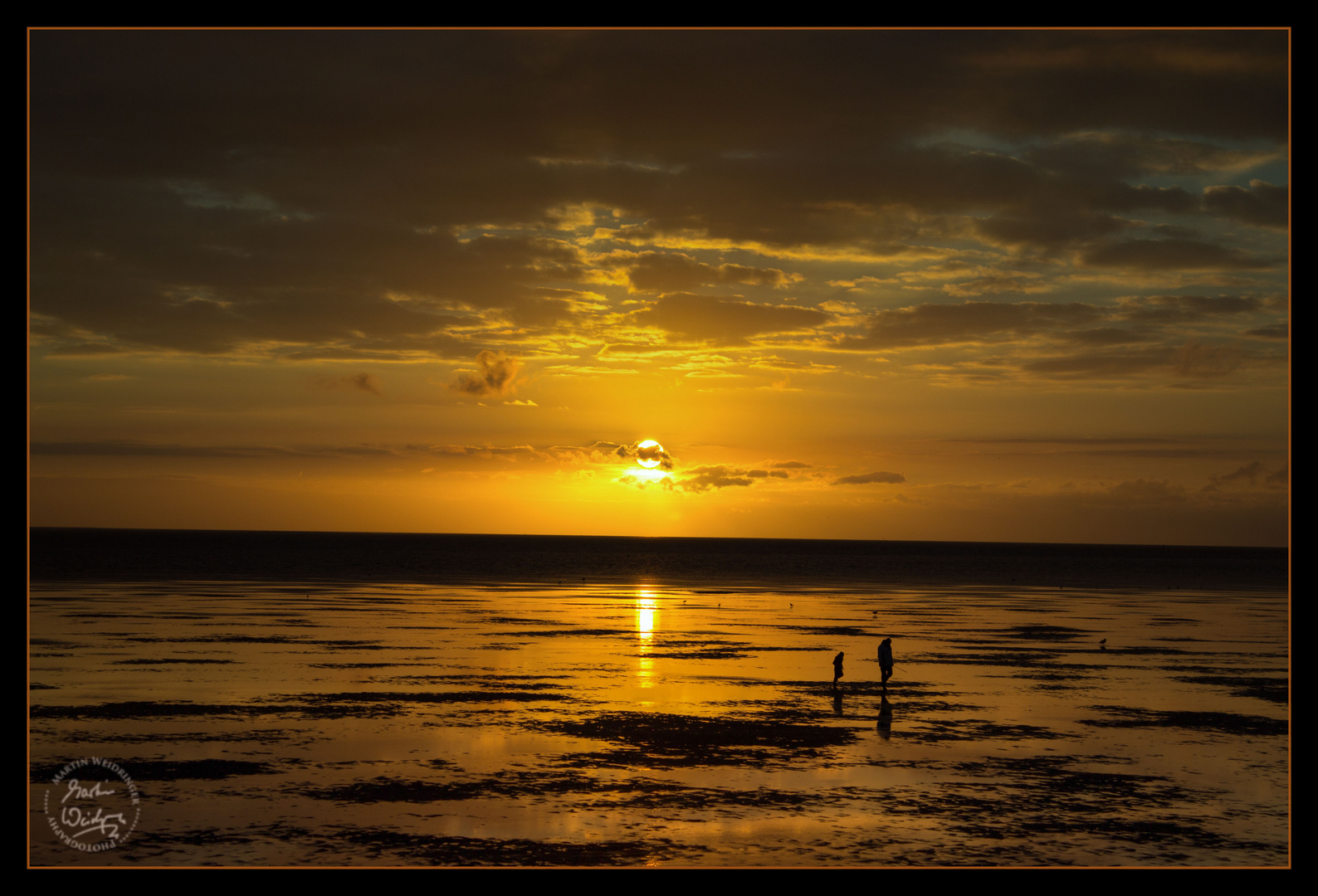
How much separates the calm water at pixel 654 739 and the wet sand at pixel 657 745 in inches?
3.8

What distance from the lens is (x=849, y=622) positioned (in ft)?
182

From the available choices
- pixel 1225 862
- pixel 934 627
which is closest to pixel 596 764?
pixel 1225 862

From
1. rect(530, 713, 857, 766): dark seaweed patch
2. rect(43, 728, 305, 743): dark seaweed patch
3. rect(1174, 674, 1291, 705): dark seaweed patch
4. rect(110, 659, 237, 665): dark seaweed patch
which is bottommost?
rect(1174, 674, 1291, 705): dark seaweed patch

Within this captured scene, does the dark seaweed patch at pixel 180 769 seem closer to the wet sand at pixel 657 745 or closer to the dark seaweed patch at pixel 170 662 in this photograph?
the wet sand at pixel 657 745

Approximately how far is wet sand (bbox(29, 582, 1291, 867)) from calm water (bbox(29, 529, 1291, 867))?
10cm

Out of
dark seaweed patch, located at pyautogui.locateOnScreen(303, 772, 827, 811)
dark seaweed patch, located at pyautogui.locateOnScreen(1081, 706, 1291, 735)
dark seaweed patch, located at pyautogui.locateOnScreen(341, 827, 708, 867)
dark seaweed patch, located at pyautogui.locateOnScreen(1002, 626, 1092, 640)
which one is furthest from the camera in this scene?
dark seaweed patch, located at pyautogui.locateOnScreen(1002, 626, 1092, 640)

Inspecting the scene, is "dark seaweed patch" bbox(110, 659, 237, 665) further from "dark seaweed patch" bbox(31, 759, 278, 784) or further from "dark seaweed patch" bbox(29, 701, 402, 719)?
"dark seaweed patch" bbox(31, 759, 278, 784)

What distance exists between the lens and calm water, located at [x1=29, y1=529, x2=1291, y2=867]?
16109mm

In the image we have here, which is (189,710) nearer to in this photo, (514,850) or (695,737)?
(695,737)

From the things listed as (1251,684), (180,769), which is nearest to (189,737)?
(180,769)

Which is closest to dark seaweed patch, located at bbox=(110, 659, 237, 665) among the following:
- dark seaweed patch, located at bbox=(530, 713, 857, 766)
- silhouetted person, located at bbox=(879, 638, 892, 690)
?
dark seaweed patch, located at bbox=(530, 713, 857, 766)

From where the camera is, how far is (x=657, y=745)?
22688 mm

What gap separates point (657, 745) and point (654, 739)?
0.61 metres
